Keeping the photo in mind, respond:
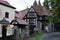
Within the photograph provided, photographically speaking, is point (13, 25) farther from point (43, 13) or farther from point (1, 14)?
point (43, 13)

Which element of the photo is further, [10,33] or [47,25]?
[47,25]

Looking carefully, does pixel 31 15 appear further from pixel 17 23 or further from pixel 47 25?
pixel 17 23

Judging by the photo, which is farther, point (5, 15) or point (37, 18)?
point (37, 18)

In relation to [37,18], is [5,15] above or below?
above

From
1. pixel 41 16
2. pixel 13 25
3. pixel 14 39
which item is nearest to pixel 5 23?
pixel 14 39

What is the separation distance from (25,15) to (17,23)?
88.1ft

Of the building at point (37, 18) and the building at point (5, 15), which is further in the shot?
the building at point (37, 18)

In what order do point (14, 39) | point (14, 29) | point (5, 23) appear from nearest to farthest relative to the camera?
point (5, 23), point (14, 39), point (14, 29)

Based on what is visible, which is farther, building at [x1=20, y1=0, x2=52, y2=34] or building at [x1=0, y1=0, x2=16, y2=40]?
building at [x1=20, y1=0, x2=52, y2=34]

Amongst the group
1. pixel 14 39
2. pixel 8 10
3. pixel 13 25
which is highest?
pixel 8 10

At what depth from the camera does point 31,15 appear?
187ft

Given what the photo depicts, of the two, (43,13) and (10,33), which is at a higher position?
(43,13)

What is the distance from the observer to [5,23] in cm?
2592

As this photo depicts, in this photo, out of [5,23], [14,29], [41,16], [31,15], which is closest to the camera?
[5,23]
